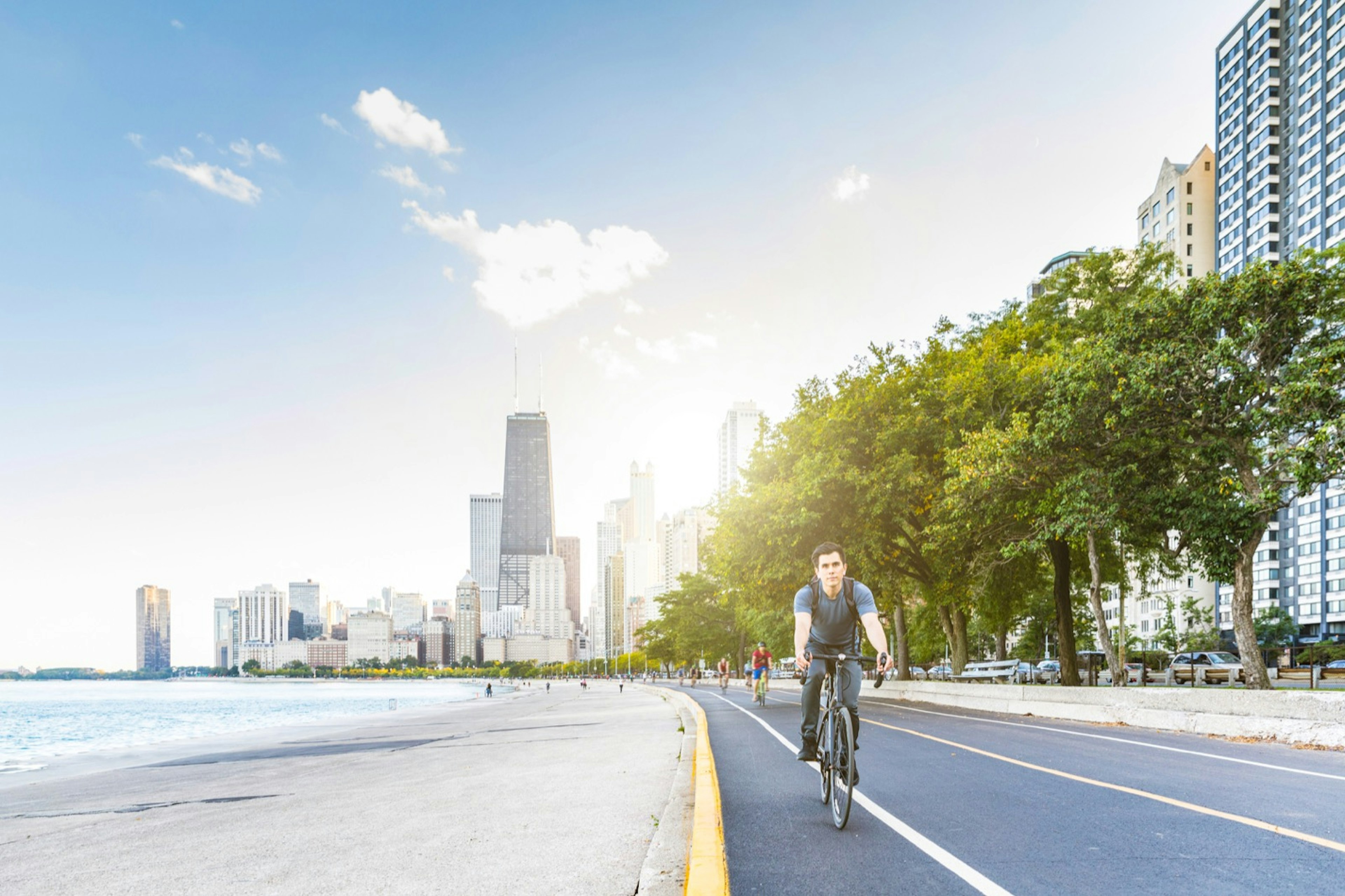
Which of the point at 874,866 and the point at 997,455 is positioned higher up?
the point at 997,455

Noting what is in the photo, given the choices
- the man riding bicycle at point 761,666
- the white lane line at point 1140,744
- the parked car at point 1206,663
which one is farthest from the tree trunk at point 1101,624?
the parked car at point 1206,663

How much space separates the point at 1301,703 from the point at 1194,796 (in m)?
7.74

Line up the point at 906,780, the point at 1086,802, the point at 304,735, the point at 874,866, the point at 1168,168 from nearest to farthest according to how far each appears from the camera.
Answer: the point at 874,866
the point at 1086,802
the point at 906,780
the point at 304,735
the point at 1168,168

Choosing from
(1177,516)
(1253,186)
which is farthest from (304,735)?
(1253,186)

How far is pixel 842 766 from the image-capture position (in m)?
7.12

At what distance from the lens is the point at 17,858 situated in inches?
352

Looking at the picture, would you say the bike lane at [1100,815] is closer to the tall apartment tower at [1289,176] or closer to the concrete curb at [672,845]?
the concrete curb at [672,845]

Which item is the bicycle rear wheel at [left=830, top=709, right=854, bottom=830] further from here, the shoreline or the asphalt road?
the shoreline

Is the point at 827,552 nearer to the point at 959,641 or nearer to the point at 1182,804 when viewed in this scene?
the point at 1182,804

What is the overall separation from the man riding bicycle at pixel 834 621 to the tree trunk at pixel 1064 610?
76.9ft

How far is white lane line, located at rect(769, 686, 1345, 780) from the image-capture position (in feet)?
34.1

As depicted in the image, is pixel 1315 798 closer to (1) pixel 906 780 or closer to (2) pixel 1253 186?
(1) pixel 906 780

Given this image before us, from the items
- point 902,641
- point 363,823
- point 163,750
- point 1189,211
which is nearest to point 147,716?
point 163,750

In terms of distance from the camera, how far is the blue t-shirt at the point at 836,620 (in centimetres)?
746
